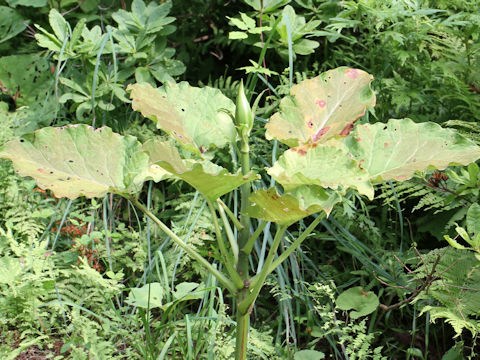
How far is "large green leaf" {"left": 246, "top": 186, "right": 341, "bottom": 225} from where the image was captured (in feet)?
3.62

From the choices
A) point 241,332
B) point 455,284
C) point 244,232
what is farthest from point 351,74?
point 455,284

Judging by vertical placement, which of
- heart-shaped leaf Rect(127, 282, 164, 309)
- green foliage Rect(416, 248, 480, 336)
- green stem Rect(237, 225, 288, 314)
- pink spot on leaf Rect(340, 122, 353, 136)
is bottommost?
heart-shaped leaf Rect(127, 282, 164, 309)

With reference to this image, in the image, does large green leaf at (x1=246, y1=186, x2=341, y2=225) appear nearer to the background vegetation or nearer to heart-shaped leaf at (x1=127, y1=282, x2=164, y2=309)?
the background vegetation

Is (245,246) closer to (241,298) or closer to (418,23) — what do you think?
(241,298)

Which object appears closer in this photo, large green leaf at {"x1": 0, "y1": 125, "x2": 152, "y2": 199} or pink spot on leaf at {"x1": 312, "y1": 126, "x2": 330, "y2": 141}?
large green leaf at {"x1": 0, "y1": 125, "x2": 152, "y2": 199}

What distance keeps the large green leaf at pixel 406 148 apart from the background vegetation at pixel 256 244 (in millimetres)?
408

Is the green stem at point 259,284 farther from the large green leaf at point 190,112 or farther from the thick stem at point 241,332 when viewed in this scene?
the large green leaf at point 190,112

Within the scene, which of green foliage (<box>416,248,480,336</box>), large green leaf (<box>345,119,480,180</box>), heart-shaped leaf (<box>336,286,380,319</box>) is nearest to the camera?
large green leaf (<box>345,119,480,180</box>)

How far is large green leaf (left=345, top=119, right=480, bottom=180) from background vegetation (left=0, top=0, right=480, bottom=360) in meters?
0.41

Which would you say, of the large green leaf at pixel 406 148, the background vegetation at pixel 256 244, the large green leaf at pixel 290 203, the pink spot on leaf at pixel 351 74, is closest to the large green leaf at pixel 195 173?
the large green leaf at pixel 290 203

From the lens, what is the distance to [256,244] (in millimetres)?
2383

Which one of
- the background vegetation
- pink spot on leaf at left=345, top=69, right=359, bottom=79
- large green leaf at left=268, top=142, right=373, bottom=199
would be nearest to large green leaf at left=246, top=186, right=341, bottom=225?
large green leaf at left=268, top=142, right=373, bottom=199

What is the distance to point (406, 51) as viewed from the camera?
234 centimetres

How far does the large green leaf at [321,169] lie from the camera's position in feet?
3.63
